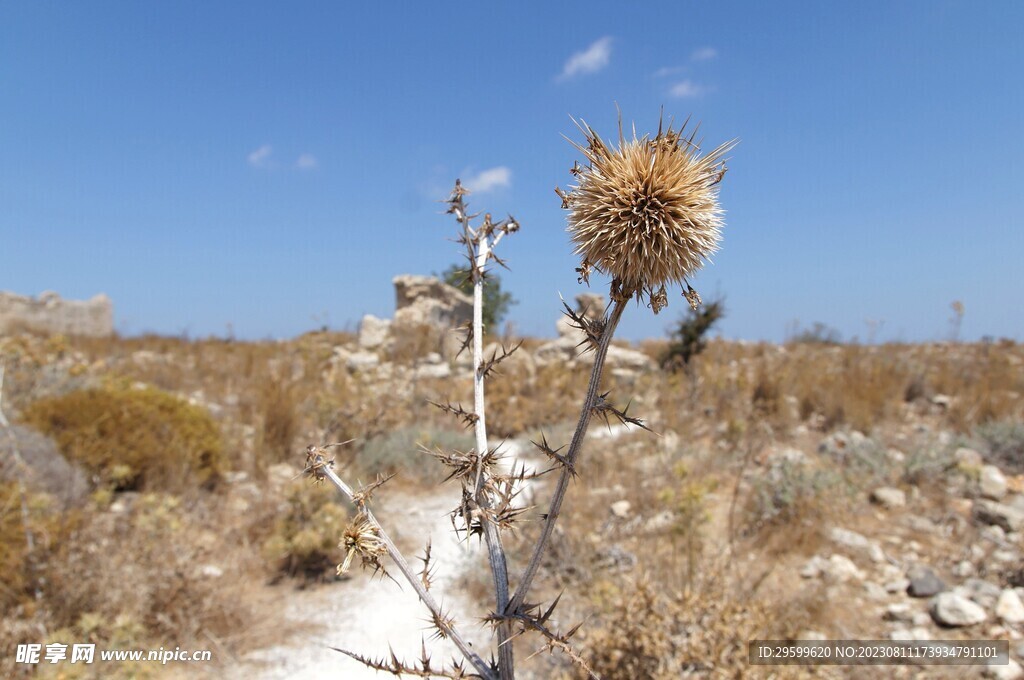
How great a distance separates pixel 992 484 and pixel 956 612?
8.24ft

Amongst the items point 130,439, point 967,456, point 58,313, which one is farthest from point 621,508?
point 58,313

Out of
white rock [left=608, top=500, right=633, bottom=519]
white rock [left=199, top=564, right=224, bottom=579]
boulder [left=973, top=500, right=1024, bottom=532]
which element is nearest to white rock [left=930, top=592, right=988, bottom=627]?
boulder [left=973, top=500, right=1024, bottom=532]

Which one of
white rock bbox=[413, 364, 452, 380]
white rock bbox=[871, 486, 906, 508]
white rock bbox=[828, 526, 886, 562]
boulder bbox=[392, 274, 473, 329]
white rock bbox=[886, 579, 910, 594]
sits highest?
boulder bbox=[392, 274, 473, 329]

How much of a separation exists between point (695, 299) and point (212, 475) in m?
5.95

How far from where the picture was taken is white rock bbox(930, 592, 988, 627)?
3.41m

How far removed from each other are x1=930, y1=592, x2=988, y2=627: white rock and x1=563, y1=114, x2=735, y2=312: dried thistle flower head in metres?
3.84

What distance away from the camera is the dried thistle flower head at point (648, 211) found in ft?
3.36

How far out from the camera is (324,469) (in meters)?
1.12

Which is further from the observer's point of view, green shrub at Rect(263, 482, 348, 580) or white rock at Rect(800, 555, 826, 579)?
green shrub at Rect(263, 482, 348, 580)

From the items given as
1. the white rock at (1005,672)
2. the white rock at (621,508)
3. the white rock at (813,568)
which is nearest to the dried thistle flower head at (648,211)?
the white rock at (1005,672)

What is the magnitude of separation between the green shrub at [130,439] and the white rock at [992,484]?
297 inches

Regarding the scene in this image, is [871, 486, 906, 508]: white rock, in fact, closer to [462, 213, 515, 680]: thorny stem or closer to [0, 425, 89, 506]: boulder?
[462, 213, 515, 680]: thorny stem

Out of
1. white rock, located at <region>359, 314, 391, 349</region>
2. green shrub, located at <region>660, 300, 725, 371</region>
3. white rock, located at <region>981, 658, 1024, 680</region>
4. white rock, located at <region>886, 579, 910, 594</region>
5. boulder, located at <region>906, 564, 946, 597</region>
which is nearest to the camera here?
white rock, located at <region>981, 658, 1024, 680</region>

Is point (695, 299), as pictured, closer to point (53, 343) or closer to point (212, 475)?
point (212, 475)
